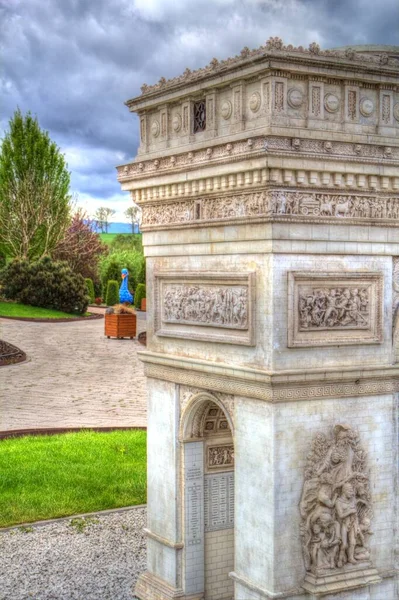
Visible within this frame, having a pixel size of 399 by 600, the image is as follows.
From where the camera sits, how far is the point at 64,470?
14.4 m

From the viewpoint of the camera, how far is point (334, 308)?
7.25 m

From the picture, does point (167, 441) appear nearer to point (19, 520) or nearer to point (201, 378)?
point (201, 378)

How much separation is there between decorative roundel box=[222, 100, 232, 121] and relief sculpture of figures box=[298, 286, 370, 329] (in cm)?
168

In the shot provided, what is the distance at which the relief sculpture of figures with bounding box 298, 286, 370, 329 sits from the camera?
7.11 metres

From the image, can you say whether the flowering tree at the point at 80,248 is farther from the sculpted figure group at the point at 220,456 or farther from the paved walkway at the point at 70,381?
the sculpted figure group at the point at 220,456

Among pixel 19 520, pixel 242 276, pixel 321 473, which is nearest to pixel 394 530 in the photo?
pixel 321 473

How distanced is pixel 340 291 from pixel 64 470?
8541mm

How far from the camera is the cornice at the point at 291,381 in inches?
272

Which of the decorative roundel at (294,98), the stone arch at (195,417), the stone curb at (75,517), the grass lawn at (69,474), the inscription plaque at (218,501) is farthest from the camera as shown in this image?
the grass lawn at (69,474)

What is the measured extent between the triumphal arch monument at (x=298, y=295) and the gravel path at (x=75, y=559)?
2.87m

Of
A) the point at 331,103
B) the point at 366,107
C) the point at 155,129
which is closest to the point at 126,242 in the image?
the point at 155,129

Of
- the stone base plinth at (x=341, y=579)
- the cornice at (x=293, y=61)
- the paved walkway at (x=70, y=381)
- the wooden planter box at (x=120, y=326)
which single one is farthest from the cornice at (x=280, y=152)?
the wooden planter box at (x=120, y=326)

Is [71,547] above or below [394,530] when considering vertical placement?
below

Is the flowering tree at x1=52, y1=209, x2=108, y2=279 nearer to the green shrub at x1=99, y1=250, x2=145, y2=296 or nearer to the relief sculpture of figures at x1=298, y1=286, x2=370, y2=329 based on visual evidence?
the green shrub at x1=99, y1=250, x2=145, y2=296
